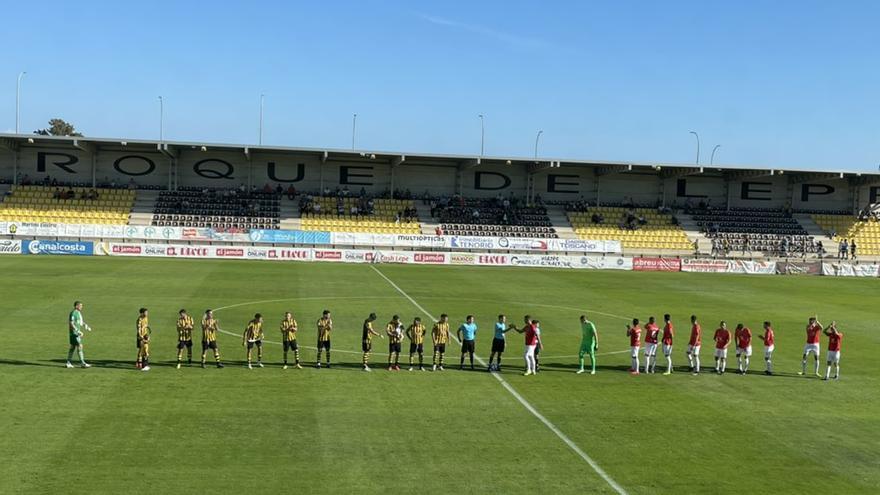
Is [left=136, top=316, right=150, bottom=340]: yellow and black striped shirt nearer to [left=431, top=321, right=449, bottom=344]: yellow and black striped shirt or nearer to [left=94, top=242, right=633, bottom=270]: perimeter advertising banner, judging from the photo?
[left=431, top=321, right=449, bottom=344]: yellow and black striped shirt

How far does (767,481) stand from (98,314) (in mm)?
25032

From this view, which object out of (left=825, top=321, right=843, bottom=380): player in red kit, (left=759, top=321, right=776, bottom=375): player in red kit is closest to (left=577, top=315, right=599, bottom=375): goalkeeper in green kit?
(left=759, top=321, right=776, bottom=375): player in red kit

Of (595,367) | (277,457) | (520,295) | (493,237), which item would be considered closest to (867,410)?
(595,367)

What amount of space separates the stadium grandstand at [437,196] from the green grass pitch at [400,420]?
37739 millimetres

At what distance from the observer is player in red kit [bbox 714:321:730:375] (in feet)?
76.0

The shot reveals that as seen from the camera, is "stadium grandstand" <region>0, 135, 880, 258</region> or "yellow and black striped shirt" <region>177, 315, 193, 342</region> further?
"stadium grandstand" <region>0, 135, 880, 258</region>

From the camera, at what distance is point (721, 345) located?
76.7 ft

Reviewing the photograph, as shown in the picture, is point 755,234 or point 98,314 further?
point 755,234

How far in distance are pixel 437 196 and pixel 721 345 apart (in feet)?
186

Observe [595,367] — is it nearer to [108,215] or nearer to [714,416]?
[714,416]

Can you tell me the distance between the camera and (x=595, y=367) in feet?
77.9

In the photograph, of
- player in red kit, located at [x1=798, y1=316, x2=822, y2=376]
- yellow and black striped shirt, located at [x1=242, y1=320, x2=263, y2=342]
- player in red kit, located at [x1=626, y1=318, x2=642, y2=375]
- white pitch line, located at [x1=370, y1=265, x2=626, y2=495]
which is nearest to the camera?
white pitch line, located at [x1=370, y1=265, x2=626, y2=495]

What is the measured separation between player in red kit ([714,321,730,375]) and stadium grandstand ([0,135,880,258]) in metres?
45.5

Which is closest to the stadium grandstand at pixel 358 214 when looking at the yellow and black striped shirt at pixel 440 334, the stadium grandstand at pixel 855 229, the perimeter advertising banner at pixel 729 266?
the perimeter advertising banner at pixel 729 266
